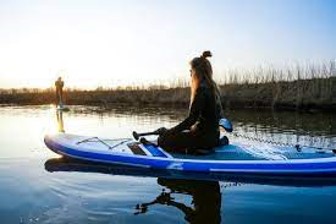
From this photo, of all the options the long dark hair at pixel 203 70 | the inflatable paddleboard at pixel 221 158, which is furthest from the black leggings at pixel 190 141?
the long dark hair at pixel 203 70

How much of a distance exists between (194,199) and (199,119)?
175 cm

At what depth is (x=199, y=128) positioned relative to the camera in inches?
277

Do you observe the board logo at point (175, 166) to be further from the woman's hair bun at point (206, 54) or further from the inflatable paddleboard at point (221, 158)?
the woman's hair bun at point (206, 54)

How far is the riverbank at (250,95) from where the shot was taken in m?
21.5

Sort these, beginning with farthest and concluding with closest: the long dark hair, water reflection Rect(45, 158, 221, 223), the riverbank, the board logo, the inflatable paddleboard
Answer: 1. the riverbank
2. the board logo
3. the long dark hair
4. the inflatable paddleboard
5. water reflection Rect(45, 158, 221, 223)

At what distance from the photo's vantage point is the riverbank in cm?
2155

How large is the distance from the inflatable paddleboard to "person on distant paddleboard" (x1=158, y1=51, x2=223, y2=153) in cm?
18

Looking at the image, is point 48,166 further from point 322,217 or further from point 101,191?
point 322,217

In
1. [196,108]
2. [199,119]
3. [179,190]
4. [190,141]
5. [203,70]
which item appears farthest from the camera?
[190,141]

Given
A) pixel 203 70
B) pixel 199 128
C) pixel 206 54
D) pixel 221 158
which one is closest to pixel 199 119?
pixel 199 128

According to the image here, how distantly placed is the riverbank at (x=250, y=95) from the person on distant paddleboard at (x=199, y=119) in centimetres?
1502

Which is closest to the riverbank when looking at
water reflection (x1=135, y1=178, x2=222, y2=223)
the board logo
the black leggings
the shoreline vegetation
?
the shoreline vegetation

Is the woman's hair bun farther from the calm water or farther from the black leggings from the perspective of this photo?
the calm water

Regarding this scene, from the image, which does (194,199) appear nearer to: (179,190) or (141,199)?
(179,190)
